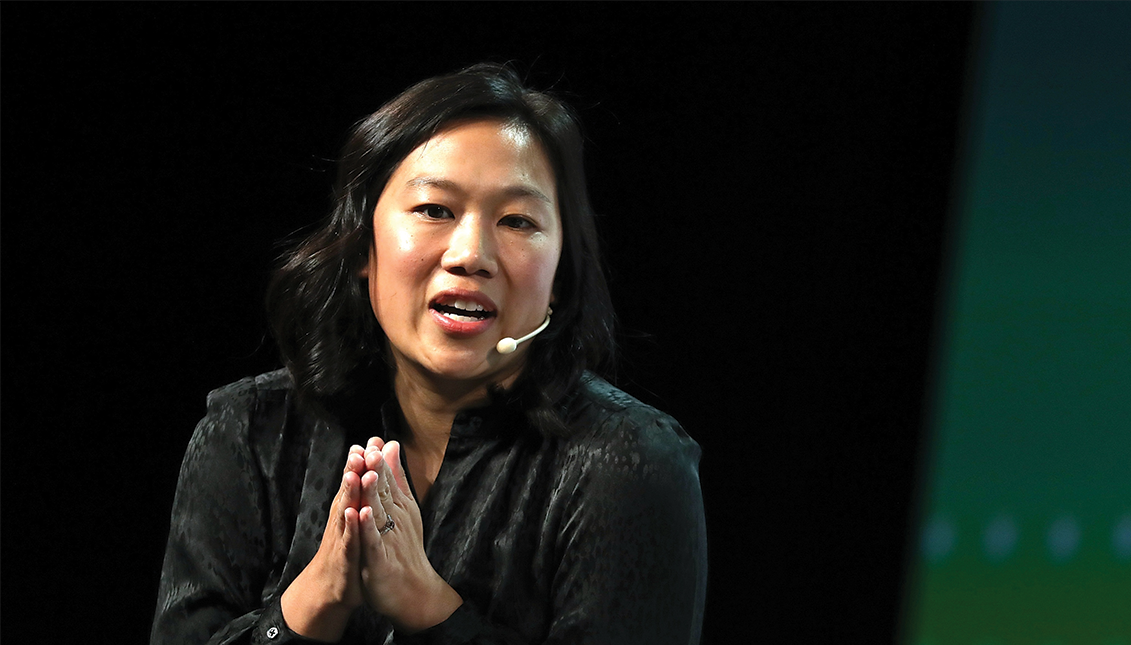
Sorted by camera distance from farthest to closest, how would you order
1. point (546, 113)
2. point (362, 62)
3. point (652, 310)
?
point (652, 310)
point (362, 62)
point (546, 113)

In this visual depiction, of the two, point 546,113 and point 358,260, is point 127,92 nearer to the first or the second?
point 358,260

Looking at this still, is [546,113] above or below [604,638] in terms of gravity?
above

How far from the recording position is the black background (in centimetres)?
182

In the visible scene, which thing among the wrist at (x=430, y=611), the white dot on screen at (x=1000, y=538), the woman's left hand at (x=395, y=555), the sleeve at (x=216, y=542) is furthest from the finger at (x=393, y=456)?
the white dot on screen at (x=1000, y=538)

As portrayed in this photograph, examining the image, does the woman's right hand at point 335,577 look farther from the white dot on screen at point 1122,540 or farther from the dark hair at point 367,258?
the white dot on screen at point 1122,540

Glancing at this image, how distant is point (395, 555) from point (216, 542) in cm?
31

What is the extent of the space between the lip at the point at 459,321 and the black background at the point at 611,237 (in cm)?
45

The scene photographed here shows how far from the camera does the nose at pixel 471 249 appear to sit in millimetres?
1337

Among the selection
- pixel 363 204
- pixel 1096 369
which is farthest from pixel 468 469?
pixel 1096 369

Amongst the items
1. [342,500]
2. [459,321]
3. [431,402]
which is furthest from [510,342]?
[342,500]

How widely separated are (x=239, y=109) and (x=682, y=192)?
742 millimetres

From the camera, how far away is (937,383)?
1.96 meters

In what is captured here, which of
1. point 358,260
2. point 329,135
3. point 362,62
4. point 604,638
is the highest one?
point 362,62

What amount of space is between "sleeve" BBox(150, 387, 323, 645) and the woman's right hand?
93 millimetres
